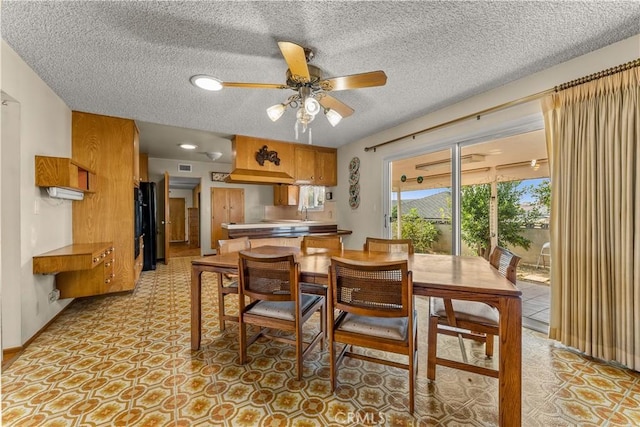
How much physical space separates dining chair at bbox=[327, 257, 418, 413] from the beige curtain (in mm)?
1584

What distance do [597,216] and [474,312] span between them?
1.30 meters

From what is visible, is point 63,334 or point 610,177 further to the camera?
point 63,334

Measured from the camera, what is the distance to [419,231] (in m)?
3.78

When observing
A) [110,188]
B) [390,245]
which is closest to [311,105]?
[390,245]

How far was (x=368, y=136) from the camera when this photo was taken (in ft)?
14.5

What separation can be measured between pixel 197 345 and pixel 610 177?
3.44 m

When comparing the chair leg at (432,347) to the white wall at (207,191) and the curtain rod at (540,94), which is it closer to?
the curtain rod at (540,94)

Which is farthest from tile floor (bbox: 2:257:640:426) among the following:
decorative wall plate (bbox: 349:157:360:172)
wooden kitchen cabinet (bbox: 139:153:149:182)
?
wooden kitchen cabinet (bbox: 139:153:149:182)

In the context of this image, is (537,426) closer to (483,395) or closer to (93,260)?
(483,395)

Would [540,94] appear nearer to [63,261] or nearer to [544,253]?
[544,253]

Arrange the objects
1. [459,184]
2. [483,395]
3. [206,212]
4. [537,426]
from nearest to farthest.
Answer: [537,426], [483,395], [459,184], [206,212]

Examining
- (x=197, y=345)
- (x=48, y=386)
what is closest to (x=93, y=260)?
(x=48, y=386)

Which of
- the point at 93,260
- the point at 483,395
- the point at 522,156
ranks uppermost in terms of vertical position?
the point at 522,156

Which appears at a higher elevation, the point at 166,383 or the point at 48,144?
the point at 48,144
